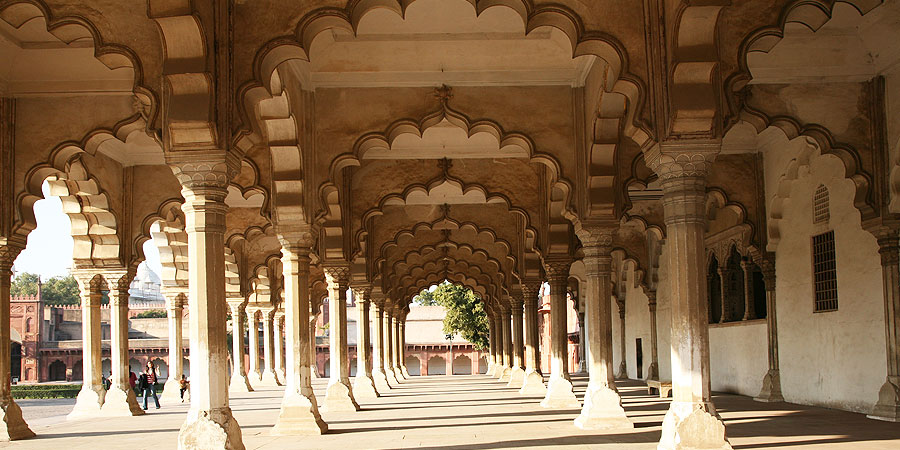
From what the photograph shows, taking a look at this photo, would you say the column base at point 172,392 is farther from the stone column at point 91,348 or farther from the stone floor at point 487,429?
the stone column at point 91,348

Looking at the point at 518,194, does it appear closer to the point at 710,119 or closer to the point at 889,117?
the point at 889,117

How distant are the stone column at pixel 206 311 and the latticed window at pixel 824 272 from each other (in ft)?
38.2

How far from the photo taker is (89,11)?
10227 mm

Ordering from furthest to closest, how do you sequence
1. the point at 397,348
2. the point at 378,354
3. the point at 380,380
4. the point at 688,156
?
the point at 397,348, the point at 378,354, the point at 380,380, the point at 688,156

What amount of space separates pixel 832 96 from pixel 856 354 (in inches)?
188

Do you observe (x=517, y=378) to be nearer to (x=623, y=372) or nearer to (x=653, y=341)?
(x=653, y=341)

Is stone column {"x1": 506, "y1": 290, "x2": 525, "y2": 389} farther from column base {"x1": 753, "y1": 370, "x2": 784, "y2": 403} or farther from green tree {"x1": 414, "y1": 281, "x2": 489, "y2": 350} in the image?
green tree {"x1": 414, "y1": 281, "x2": 489, "y2": 350}

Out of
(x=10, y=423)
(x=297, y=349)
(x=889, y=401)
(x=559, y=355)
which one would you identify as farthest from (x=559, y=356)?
(x=10, y=423)

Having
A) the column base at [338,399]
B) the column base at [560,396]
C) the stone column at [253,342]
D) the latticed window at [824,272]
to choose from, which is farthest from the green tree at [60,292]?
the latticed window at [824,272]

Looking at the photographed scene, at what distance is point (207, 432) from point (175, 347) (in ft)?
52.0

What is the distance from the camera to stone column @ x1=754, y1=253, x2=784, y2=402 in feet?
64.4

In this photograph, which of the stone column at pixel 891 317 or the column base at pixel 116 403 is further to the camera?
the column base at pixel 116 403

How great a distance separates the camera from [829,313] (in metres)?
17.5

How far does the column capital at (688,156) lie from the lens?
1064cm
